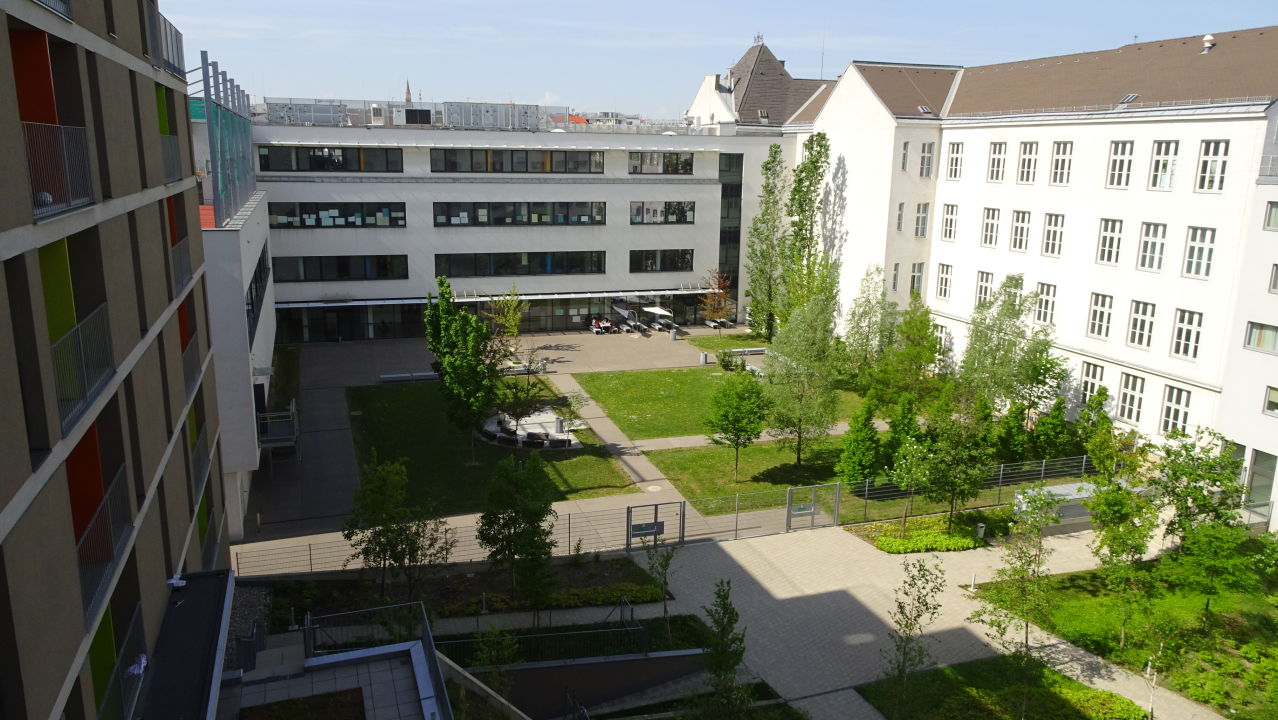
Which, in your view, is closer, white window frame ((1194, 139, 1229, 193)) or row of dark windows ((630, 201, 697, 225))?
white window frame ((1194, 139, 1229, 193))

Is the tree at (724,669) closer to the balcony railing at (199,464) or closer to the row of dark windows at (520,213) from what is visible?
the balcony railing at (199,464)

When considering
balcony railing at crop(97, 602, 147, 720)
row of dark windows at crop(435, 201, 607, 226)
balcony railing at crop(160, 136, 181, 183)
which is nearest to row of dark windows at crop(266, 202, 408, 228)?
row of dark windows at crop(435, 201, 607, 226)

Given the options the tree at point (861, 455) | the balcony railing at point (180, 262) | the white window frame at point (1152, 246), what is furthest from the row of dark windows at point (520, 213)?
the balcony railing at point (180, 262)

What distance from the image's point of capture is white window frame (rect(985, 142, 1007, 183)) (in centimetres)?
3712

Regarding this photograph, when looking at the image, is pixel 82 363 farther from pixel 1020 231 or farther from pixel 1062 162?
pixel 1020 231

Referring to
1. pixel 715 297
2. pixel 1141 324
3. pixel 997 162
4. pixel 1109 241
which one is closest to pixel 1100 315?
pixel 1141 324

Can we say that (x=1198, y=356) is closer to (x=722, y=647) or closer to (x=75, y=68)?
(x=722, y=647)

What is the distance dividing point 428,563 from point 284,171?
98.1 feet

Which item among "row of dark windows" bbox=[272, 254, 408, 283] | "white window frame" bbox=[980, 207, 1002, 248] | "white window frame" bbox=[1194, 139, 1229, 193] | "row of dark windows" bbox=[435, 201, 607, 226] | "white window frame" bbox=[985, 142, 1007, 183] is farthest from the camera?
"row of dark windows" bbox=[435, 201, 607, 226]

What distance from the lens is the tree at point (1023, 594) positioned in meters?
16.9

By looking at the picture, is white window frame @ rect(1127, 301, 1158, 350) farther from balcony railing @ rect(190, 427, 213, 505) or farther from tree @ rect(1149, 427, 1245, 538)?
balcony railing @ rect(190, 427, 213, 505)

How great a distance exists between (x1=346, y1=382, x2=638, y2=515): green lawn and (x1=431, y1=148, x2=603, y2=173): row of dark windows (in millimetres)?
14405

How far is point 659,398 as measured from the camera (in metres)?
37.0

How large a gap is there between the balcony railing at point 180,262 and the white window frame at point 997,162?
31.4 m
